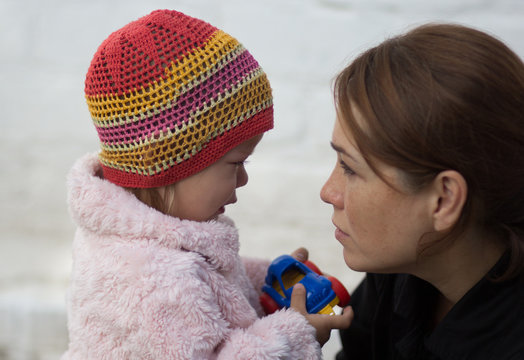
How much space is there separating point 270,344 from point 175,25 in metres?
0.55

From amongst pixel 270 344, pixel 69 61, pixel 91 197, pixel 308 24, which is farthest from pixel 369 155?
pixel 69 61

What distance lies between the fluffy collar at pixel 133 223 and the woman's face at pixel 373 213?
0.21 m

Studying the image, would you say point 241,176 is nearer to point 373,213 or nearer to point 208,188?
point 208,188

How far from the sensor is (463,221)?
34.3 inches

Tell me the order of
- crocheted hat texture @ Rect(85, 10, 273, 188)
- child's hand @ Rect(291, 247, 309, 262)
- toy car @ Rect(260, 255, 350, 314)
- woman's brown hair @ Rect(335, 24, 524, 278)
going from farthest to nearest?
child's hand @ Rect(291, 247, 309, 262) < toy car @ Rect(260, 255, 350, 314) < crocheted hat texture @ Rect(85, 10, 273, 188) < woman's brown hair @ Rect(335, 24, 524, 278)

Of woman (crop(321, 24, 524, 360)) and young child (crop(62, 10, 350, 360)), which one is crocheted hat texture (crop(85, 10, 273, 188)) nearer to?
young child (crop(62, 10, 350, 360))

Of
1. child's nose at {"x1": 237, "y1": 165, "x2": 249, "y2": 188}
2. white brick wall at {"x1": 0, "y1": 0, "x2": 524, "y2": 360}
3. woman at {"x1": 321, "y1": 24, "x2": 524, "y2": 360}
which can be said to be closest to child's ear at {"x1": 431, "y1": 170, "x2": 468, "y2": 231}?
woman at {"x1": 321, "y1": 24, "x2": 524, "y2": 360}

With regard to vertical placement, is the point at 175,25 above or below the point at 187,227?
above

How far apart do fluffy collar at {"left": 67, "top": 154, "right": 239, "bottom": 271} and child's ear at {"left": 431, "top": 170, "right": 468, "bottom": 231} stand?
360 millimetres

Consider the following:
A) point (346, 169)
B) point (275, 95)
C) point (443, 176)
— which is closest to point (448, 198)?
point (443, 176)

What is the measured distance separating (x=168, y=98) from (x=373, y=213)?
376 mm

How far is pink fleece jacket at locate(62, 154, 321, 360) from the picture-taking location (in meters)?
0.88

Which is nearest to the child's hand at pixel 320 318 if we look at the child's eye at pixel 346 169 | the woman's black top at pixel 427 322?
the woman's black top at pixel 427 322

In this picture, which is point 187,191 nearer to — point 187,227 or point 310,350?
point 187,227
